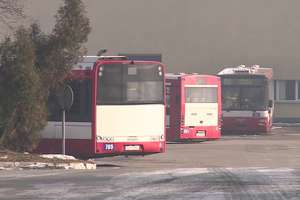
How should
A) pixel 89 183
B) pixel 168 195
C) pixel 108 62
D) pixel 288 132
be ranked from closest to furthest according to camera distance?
pixel 168 195 → pixel 89 183 → pixel 108 62 → pixel 288 132

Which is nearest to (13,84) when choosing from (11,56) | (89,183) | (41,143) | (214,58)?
(11,56)

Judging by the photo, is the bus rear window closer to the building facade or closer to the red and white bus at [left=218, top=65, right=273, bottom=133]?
the red and white bus at [left=218, top=65, right=273, bottom=133]

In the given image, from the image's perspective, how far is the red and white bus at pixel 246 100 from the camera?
3981 cm

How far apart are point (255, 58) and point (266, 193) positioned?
1678 inches

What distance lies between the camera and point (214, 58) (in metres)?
55.5

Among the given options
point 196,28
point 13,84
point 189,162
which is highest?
point 196,28

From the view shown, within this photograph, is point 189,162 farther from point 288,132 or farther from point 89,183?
point 288,132

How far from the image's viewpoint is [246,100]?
1567 inches

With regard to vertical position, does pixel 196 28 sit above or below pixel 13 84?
above

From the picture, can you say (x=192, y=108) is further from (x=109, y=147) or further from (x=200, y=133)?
(x=109, y=147)

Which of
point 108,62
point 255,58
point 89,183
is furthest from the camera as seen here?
point 255,58

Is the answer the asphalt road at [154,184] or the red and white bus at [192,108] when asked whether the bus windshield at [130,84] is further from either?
the red and white bus at [192,108]

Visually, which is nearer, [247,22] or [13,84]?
[13,84]

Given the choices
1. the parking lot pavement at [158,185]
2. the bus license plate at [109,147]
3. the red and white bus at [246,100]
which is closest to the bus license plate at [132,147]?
the bus license plate at [109,147]
